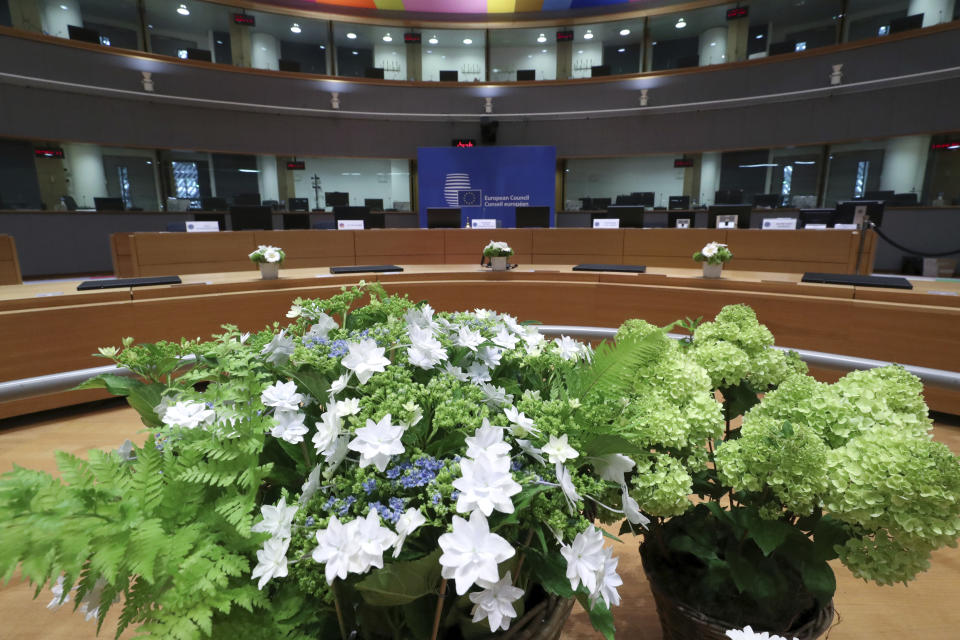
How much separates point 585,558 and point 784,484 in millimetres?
359

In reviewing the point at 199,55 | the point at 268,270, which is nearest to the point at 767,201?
the point at 268,270

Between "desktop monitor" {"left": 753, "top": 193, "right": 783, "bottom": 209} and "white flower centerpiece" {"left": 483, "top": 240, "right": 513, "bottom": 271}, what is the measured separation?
22.7ft

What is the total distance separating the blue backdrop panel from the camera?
9539 mm

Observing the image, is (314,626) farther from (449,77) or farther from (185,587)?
(449,77)

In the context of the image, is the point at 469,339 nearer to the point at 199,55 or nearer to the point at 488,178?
the point at 488,178

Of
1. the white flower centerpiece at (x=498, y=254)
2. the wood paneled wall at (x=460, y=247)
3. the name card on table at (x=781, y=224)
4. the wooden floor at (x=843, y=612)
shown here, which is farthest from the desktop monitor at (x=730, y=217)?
the wooden floor at (x=843, y=612)

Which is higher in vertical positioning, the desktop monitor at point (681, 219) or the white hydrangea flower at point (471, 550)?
the desktop monitor at point (681, 219)

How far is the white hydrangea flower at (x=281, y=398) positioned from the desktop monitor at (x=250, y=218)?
541 centimetres

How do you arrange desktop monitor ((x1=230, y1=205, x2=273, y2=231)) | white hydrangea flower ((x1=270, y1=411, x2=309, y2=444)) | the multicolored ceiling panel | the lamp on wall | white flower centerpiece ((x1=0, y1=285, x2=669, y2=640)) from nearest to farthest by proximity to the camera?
white flower centerpiece ((x1=0, y1=285, x2=669, y2=640))
white hydrangea flower ((x1=270, y1=411, x2=309, y2=444))
desktop monitor ((x1=230, y1=205, x2=273, y2=231))
the lamp on wall
the multicolored ceiling panel

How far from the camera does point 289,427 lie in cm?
61

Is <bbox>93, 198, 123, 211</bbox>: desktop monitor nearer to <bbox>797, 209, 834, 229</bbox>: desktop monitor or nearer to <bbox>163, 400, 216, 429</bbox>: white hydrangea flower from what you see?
<bbox>163, 400, 216, 429</bbox>: white hydrangea flower

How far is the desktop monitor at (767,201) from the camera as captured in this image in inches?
337

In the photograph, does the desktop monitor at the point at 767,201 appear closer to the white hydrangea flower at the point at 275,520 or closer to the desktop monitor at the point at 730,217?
the desktop monitor at the point at 730,217

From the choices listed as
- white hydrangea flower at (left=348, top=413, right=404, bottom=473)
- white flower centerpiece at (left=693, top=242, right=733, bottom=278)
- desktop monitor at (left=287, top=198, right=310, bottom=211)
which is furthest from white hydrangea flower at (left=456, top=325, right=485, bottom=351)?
desktop monitor at (left=287, top=198, right=310, bottom=211)
